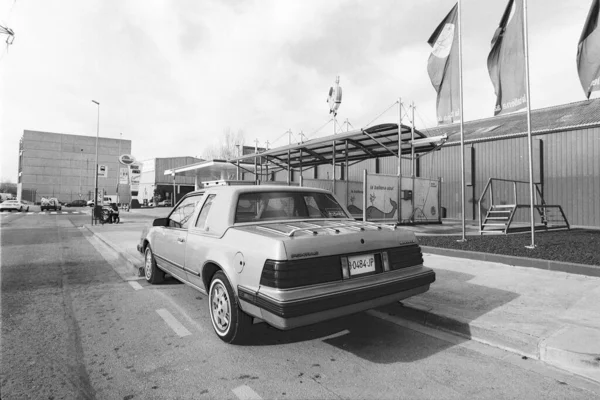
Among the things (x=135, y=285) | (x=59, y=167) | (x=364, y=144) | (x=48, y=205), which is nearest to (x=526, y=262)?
(x=135, y=285)

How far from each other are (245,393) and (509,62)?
369 inches

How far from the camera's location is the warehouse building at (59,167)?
77125mm

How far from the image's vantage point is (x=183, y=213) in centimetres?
500

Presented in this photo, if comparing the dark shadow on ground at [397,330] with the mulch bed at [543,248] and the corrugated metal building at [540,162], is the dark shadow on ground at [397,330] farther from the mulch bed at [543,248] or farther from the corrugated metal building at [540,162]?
the corrugated metal building at [540,162]

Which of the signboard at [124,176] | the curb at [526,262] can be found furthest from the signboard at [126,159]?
the curb at [526,262]

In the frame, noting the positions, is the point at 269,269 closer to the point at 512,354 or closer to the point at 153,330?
the point at 153,330

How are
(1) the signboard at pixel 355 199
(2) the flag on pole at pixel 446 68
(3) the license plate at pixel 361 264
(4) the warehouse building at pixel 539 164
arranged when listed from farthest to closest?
(4) the warehouse building at pixel 539 164 < (1) the signboard at pixel 355 199 < (2) the flag on pole at pixel 446 68 < (3) the license plate at pixel 361 264

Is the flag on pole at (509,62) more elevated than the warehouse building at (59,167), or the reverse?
the warehouse building at (59,167)

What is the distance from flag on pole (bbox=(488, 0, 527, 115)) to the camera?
802 centimetres

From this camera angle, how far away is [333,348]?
3328 mm

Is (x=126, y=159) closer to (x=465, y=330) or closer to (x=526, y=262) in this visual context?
(x=526, y=262)

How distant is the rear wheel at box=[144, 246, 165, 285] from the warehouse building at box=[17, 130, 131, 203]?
265 ft

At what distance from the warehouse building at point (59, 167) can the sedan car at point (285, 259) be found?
3289 inches

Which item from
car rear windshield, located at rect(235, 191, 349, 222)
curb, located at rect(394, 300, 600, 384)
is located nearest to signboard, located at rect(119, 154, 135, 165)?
car rear windshield, located at rect(235, 191, 349, 222)
